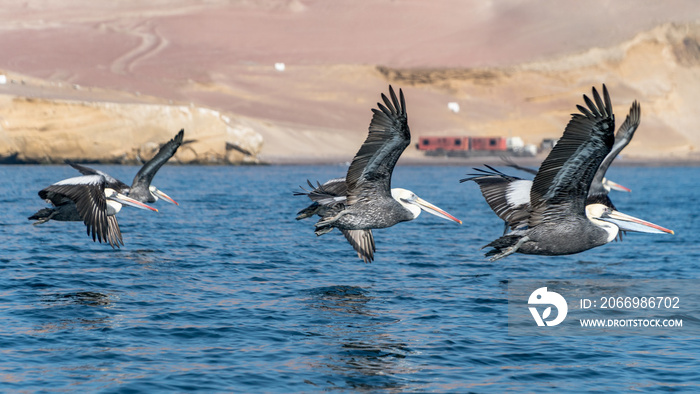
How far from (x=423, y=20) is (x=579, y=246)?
129 meters

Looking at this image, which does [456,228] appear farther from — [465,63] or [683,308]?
[465,63]

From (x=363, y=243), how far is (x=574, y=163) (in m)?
5.93

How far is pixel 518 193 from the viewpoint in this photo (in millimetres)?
12953

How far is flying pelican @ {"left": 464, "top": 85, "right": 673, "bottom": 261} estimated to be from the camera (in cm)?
973

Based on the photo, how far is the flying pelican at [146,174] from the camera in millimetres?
16578

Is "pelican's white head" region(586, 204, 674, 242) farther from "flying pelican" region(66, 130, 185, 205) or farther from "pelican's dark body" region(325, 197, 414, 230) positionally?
"flying pelican" region(66, 130, 185, 205)

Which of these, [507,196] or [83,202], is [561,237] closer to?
[507,196]

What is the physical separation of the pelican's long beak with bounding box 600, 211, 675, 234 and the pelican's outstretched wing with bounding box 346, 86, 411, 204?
2.93 metres

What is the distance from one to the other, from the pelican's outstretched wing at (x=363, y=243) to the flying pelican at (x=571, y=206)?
356 centimetres

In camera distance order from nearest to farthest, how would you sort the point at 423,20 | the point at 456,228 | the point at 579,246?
the point at 579,246 → the point at 456,228 → the point at 423,20

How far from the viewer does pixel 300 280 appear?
15211mm

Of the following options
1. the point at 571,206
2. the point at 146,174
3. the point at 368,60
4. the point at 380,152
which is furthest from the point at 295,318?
the point at 368,60

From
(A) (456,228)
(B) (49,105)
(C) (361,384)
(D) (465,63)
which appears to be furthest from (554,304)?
(D) (465,63)

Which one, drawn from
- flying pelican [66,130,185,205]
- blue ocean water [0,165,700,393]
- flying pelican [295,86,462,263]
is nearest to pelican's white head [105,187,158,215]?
flying pelican [66,130,185,205]
